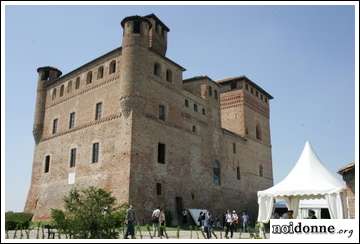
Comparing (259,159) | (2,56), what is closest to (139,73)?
(2,56)

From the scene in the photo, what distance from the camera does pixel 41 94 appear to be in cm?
3041

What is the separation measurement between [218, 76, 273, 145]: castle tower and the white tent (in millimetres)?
19346

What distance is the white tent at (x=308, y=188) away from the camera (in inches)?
568

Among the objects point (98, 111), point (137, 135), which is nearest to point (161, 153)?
point (137, 135)

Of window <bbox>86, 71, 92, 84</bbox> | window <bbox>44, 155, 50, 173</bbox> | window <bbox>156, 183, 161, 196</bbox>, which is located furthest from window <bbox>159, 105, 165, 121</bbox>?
window <bbox>44, 155, 50, 173</bbox>

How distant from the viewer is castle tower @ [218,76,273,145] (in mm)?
36125

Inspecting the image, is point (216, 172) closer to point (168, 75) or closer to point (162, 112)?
point (162, 112)

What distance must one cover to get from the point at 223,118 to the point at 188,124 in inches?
424

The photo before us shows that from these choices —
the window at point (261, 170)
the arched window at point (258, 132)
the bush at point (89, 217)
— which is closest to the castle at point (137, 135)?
the window at point (261, 170)

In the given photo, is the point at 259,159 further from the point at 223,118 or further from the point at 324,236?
the point at 324,236

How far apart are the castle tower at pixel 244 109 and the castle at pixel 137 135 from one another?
288cm

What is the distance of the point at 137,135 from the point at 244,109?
16.2 m

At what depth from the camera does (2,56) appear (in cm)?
1040

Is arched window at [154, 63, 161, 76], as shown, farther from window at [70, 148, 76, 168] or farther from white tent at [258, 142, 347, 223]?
white tent at [258, 142, 347, 223]
